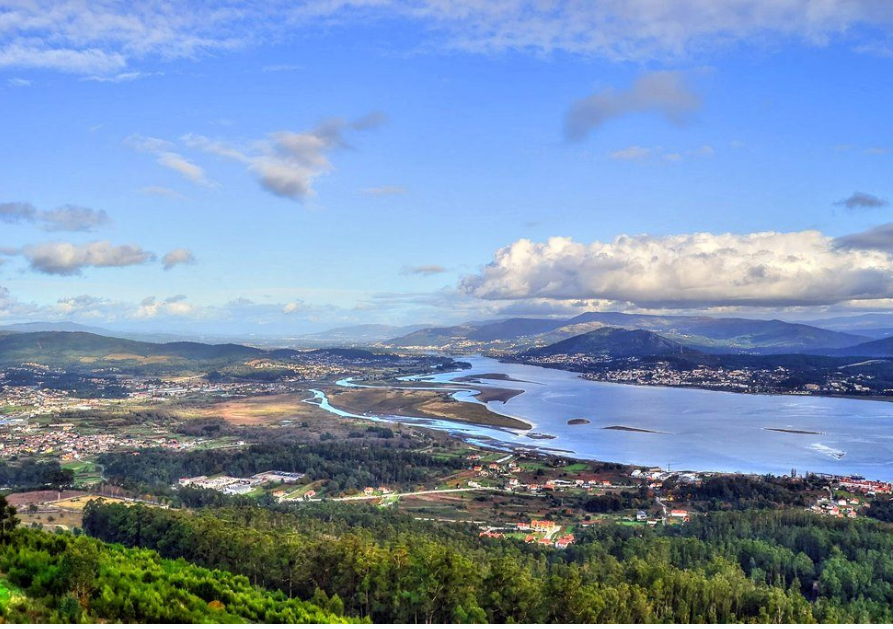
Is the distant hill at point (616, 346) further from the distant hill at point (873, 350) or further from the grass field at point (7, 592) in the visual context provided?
the grass field at point (7, 592)

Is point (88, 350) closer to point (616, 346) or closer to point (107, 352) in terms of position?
point (107, 352)

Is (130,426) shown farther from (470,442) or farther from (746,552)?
(746,552)

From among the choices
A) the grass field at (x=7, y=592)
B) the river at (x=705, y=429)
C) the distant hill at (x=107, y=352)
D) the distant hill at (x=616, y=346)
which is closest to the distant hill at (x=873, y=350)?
the distant hill at (x=616, y=346)

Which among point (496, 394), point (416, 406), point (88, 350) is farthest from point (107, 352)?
point (496, 394)

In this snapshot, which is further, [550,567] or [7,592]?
[550,567]

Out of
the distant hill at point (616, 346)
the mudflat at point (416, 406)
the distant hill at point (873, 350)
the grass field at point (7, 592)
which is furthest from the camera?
the distant hill at point (616, 346)

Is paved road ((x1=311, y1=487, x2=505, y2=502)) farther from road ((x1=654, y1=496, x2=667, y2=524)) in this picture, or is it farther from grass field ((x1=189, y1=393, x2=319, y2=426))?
grass field ((x1=189, y1=393, x2=319, y2=426))

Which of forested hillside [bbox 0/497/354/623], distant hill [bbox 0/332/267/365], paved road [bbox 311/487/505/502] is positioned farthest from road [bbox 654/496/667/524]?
distant hill [bbox 0/332/267/365]

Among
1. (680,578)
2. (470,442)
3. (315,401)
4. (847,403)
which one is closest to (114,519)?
(680,578)
